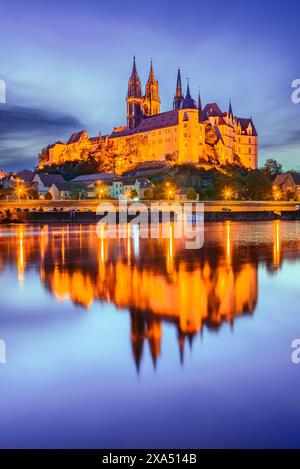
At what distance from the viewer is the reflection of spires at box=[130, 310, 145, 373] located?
585cm

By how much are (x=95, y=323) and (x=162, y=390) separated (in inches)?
114

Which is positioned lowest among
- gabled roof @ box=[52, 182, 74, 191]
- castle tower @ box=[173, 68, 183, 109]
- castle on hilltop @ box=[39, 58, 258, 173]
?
gabled roof @ box=[52, 182, 74, 191]

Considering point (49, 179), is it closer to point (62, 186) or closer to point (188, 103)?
point (62, 186)

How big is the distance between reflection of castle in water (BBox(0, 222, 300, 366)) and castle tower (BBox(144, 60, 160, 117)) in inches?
4233

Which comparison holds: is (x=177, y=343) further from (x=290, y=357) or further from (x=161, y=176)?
(x=161, y=176)

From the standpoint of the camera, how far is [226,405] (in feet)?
14.8

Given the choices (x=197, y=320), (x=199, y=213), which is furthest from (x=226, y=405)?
(x=199, y=213)

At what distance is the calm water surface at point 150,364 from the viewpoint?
414 centimetres

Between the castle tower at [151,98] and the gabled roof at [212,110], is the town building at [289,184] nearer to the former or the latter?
the gabled roof at [212,110]

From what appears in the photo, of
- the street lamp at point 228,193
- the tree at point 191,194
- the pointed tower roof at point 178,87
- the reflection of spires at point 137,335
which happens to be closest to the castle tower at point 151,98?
the pointed tower roof at point 178,87

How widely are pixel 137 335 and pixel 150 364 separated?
4.02 ft

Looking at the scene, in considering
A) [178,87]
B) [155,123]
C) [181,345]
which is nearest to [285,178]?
[155,123]

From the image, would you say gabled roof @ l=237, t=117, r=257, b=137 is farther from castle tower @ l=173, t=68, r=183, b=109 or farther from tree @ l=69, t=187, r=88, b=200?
tree @ l=69, t=187, r=88, b=200

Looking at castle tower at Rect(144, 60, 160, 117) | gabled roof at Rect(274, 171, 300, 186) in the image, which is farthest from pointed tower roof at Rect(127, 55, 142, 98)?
gabled roof at Rect(274, 171, 300, 186)
